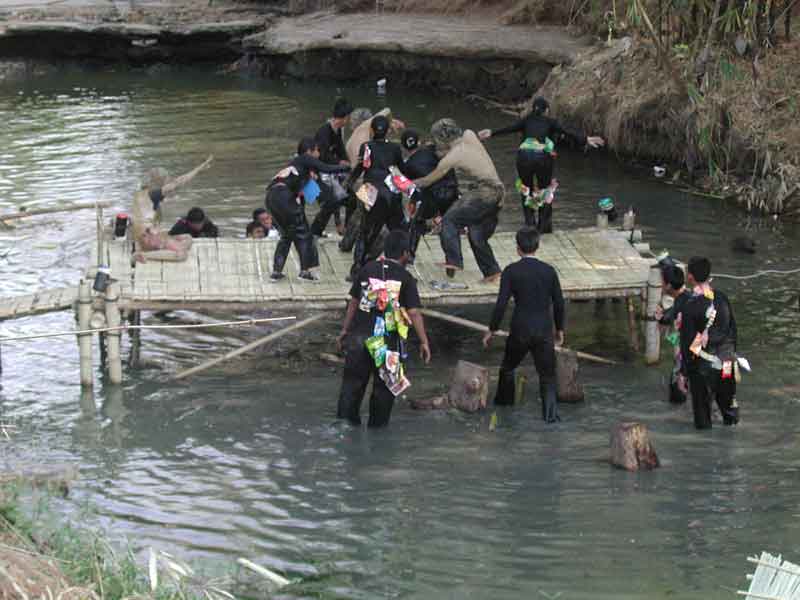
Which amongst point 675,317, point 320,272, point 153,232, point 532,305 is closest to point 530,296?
point 532,305

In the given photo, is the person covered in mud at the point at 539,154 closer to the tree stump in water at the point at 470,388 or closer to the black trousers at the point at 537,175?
the black trousers at the point at 537,175

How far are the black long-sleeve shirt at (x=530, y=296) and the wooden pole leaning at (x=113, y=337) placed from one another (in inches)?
132

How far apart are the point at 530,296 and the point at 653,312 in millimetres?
2226

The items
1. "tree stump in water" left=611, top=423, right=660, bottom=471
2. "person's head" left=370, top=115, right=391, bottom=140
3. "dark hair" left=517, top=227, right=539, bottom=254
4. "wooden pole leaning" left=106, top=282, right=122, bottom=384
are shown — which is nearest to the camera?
"tree stump in water" left=611, top=423, right=660, bottom=471

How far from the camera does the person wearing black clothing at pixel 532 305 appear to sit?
1155 cm

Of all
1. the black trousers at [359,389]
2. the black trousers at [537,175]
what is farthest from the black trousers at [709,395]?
the black trousers at [537,175]

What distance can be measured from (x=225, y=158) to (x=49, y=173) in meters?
2.78

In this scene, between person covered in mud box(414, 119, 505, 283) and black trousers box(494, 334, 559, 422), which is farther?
person covered in mud box(414, 119, 505, 283)

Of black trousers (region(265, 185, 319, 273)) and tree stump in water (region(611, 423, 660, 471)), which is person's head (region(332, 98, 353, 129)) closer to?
black trousers (region(265, 185, 319, 273))

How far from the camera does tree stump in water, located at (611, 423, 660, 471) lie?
35.4 ft

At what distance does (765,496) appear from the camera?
1040cm

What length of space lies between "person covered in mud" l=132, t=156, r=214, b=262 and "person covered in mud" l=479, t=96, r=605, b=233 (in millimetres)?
3465

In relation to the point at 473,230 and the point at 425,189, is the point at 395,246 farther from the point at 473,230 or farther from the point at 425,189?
the point at 425,189

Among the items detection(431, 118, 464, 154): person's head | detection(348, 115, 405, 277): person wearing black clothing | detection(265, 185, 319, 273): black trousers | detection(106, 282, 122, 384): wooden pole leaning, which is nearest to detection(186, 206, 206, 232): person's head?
detection(265, 185, 319, 273): black trousers
